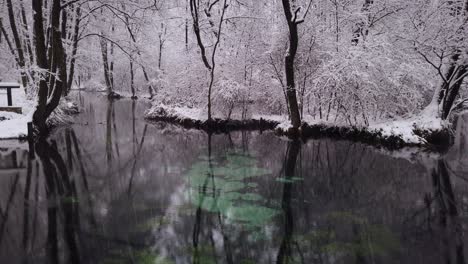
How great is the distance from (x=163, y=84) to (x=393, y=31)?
13961mm

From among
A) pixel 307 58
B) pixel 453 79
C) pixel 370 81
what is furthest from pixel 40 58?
pixel 453 79

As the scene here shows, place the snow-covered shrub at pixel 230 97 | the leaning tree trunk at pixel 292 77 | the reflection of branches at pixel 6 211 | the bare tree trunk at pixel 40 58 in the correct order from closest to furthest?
the reflection of branches at pixel 6 211 < the bare tree trunk at pixel 40 58 < the leaning tree trunk at pixel 292 77 < the snow-covered shrub at pixel 230 97

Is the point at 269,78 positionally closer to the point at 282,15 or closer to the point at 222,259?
the point at 282,15

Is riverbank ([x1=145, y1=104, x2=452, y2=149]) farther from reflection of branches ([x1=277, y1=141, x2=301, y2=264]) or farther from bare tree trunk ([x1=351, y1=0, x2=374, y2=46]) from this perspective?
bare tree trunk ([x1=351, y1=0, x2=374, y2=46])

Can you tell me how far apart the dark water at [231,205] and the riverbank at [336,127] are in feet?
3.61

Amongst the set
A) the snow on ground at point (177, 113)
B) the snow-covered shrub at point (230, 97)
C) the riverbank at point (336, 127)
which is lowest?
the riverbank at point (336, 127)

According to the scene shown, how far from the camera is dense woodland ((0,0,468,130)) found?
47.1 feet

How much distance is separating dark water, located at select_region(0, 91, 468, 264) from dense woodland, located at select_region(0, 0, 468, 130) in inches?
123

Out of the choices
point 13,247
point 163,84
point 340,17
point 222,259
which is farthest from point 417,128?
point 163,84

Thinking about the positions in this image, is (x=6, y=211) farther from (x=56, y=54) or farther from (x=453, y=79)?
(x=453, y=79)

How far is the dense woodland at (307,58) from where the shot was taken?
47.1 feet

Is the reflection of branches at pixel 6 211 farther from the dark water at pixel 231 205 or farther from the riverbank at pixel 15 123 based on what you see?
the riverbank at pixel 15 123

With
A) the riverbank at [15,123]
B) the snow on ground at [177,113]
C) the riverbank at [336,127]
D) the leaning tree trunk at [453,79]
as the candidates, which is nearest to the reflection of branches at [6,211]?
the riverbank at [15,123]

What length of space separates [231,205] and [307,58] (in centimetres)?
1131
